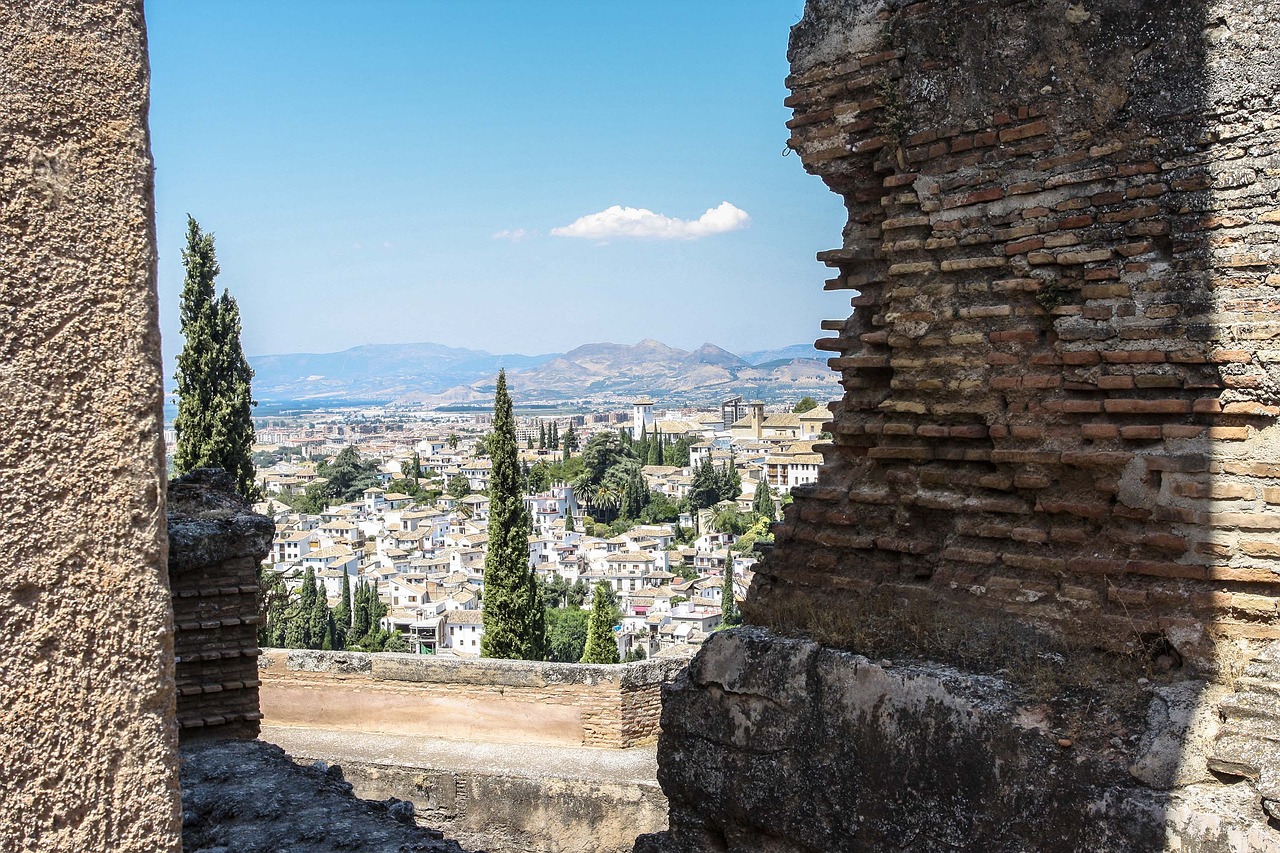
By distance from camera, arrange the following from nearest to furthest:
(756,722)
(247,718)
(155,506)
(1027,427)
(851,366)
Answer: (155,506), (1027,427), (756,722), (851,366), (247,718)

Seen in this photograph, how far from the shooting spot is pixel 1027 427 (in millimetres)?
3691

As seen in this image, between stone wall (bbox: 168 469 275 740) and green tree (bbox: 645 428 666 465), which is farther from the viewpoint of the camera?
green tree (bbox: 645 428 666 465)

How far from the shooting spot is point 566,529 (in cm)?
8544

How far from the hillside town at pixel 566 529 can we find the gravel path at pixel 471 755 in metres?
34.8

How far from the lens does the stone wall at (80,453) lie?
1.42m

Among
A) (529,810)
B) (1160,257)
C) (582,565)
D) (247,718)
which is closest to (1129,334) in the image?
(1160,257)

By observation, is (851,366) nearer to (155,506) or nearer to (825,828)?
(825,828)

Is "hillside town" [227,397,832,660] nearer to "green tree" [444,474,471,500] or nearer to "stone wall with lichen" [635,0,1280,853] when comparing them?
"green tree" [444,474,471,500]

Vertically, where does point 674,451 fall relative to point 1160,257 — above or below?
below

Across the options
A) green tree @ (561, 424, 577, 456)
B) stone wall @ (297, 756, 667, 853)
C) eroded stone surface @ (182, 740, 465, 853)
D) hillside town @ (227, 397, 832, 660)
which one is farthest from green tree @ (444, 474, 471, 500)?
eroded stone surface @ (182, 740, 465, 853)

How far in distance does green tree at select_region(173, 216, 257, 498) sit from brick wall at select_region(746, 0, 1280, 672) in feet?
54.5

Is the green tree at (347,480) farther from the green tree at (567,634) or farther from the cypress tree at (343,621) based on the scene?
the green tree at (567,634)

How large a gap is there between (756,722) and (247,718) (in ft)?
13.2

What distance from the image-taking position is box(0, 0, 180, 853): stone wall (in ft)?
4.65
